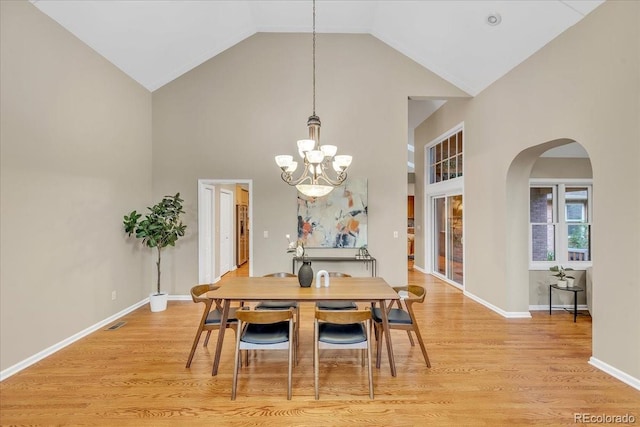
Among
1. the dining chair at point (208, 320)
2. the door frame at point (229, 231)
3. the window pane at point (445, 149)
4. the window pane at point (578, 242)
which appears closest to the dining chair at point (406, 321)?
the dining chair at point (208, 320)

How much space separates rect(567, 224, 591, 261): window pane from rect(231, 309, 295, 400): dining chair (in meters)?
4.57

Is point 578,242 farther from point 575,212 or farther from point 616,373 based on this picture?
point 616,373

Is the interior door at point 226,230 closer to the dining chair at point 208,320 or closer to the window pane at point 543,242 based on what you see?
the dining chair at point 208,320

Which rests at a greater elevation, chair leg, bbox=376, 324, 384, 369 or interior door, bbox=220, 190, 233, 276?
interior door, bbox=220, 190, 233, 276

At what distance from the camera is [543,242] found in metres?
4.82

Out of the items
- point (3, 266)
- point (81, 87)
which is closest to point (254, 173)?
point (81, 87)

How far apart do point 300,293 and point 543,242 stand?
13.3ft

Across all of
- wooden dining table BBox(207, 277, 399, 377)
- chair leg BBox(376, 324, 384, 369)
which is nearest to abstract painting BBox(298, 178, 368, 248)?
wooden dining table BBox(207, 277, 399, 377)

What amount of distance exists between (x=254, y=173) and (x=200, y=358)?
3065mm

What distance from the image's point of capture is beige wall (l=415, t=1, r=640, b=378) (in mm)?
2719

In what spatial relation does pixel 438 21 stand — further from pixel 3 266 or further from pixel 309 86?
pixel 3 266

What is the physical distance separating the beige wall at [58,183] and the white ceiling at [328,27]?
35cm

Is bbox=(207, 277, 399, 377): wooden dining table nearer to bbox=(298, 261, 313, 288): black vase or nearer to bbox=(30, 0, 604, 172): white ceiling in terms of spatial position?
bbox=(298, 261, 313, 288): black vase

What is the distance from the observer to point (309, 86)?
5371mm
